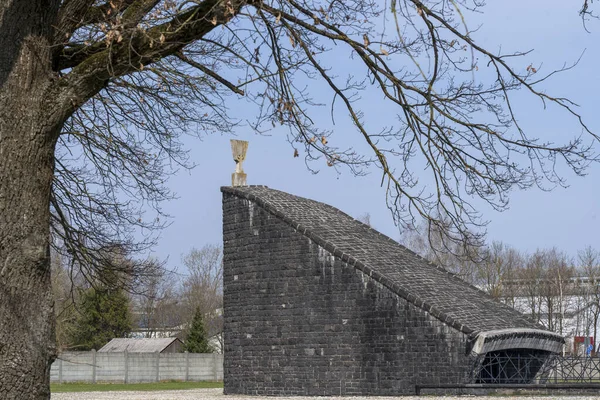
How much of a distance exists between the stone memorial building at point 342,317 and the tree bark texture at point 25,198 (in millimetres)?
15312

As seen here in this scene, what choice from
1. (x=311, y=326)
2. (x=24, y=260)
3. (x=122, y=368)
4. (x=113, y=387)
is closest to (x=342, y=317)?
(x=311, y=326)

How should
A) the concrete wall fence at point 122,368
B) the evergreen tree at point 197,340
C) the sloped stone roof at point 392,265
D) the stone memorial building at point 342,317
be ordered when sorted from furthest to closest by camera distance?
the evergreen tree at point 197,340 → the concrete wall fence at point 122,368 → the sloped stone roof at point 392,265 → the stone memorial building at point 342,317

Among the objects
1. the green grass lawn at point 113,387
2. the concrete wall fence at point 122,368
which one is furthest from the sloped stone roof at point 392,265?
the concrete wall fence at point 122,368

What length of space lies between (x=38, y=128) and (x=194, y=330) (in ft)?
134

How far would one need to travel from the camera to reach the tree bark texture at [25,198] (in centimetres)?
700

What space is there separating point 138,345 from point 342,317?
1161 inches

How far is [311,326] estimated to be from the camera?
2320 centimetres

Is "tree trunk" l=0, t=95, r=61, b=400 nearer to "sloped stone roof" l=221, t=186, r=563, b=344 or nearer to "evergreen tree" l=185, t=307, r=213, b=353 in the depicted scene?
"sloped stone roof" l=221, t=186, r=563, b=344

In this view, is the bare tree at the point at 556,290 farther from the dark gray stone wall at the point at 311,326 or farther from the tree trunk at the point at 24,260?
the tree trunk at the point at 24,260

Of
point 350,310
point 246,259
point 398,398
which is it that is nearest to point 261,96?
point 398,398

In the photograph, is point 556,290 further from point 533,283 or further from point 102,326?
point 102,326

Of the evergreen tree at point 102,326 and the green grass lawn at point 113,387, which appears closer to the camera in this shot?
the green grass lawn at point 113,387

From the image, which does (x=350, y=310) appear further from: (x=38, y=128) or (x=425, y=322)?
(x=38, y=128)

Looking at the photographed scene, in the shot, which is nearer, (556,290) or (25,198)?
(25,198)
